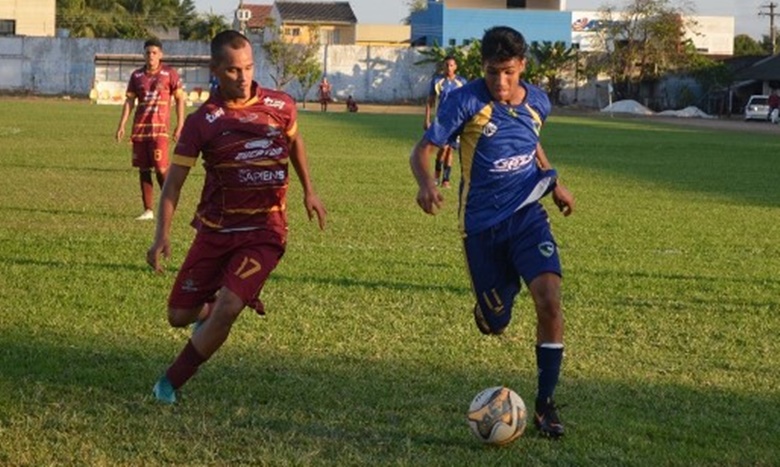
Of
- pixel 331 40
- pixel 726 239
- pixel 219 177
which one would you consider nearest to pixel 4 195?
pixel 726 239

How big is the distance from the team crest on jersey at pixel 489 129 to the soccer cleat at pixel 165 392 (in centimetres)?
199

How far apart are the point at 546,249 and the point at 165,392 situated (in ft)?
6.55

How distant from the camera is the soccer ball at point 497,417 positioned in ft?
20.7

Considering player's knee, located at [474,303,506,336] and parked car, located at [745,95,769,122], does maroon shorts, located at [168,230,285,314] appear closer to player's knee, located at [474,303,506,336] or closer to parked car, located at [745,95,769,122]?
player's knee, located at [474,303,506,336]

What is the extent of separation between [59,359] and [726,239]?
30.2ft

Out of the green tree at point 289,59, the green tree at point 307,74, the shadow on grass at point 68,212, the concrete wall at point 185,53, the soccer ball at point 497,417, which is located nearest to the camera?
the soccer ball at point 497,417

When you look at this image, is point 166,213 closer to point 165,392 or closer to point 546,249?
point 165,392

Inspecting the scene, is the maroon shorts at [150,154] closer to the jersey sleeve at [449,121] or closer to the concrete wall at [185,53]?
the jersey sleeve at [449,121]

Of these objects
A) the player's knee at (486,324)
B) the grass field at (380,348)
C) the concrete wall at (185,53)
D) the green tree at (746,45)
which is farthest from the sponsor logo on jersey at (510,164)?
the green tree at (746,45)

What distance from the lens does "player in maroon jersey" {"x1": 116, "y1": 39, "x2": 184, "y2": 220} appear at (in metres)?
16.0

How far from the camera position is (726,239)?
15.4 m

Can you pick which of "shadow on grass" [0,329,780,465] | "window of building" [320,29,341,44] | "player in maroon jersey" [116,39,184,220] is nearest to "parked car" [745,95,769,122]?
"window of building" [320,29,341,44]

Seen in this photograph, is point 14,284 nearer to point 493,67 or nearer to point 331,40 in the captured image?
point 493,67

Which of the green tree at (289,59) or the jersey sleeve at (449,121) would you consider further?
the green tree at (289,59)
